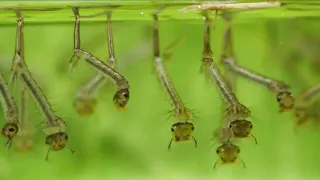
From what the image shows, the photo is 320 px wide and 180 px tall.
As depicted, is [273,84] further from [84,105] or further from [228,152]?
[84,105]

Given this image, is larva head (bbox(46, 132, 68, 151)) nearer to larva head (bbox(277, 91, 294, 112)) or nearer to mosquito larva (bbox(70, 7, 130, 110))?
mosquito larva (bbox(70, 7, 130, 110))

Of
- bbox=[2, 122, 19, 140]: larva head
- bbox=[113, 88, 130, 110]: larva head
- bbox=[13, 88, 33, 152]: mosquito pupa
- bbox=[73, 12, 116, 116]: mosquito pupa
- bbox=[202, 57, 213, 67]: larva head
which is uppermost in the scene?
bbox=[202, 57, 213, 67]: larva head

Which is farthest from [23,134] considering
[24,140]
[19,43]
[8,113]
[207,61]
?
[207,61]

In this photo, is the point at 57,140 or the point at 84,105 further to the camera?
the point at 84,105

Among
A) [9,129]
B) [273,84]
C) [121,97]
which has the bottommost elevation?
[9,129]

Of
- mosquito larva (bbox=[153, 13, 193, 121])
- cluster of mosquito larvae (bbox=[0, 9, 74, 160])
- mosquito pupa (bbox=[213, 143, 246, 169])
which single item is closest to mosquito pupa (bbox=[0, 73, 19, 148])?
cluster of mosquito larvae (bbox=[0, 9, 74, 160])

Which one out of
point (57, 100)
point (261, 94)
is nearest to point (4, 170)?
point (57, 100)
